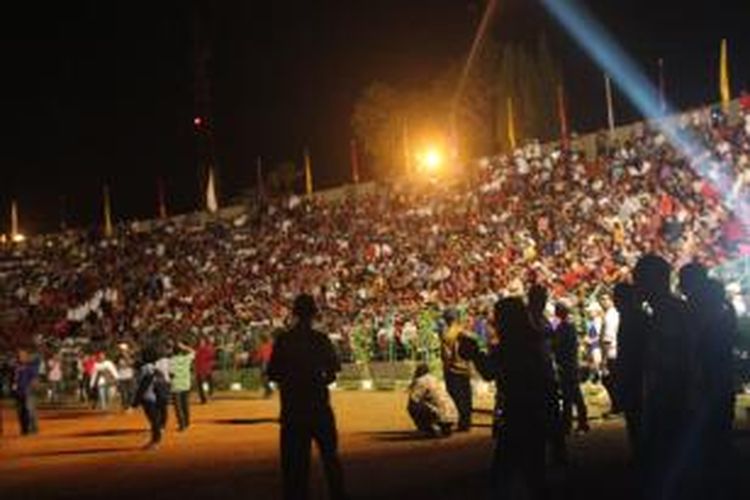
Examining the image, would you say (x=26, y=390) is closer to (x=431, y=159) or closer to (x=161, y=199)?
(x=431, y=159)

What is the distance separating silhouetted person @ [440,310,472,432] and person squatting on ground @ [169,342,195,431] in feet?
20.6

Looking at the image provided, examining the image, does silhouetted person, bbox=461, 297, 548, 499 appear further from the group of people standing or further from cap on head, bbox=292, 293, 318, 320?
cap on head, bbox=292, 293, 318, 320

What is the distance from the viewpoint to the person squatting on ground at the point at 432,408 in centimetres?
1789

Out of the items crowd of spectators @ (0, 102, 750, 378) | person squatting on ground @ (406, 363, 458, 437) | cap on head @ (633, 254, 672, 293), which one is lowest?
person squatting on ground @ (406, 363, 458, 437)

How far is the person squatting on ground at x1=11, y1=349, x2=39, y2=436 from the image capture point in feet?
82.6

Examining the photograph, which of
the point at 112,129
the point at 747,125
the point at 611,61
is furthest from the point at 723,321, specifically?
the point at 112,129

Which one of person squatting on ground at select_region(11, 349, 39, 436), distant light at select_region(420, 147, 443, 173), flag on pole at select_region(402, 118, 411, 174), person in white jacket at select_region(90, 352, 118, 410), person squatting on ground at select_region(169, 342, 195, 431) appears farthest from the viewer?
flag on pole at select_region(402, 118, 411, 174)

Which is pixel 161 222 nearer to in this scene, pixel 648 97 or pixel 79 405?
pixel 79 405

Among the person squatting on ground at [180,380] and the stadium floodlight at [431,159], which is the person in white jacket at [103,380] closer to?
the person squatting on ground at [180,380]

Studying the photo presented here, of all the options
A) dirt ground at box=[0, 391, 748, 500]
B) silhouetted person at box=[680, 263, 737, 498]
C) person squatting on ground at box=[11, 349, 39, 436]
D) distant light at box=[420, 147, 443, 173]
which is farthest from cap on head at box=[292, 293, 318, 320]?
distant light at box=[420, 147, 443, 173]

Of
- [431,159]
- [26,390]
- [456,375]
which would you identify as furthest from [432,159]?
[456,375]

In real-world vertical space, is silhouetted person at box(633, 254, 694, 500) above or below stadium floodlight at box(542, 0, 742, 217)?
below

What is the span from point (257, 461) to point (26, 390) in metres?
10.3

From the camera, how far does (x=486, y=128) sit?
205ft
